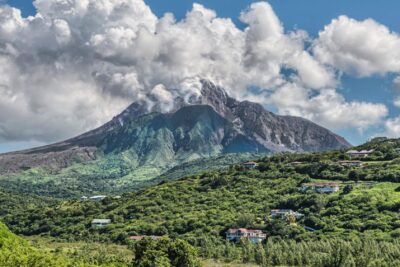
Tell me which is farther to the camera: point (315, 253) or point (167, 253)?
point (315, 253)

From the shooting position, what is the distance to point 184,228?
174 meters

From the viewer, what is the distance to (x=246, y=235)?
15588 centimetres

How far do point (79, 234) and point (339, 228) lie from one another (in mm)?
→ 91610

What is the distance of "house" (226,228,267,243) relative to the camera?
157000 millimetres

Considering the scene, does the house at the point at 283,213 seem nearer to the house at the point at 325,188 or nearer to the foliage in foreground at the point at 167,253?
the house at the point at 325,188

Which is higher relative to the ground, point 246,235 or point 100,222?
point 100,222

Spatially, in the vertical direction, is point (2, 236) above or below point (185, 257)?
above

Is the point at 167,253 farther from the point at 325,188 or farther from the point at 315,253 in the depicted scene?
the point at 325,188

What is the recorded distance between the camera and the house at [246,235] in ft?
515

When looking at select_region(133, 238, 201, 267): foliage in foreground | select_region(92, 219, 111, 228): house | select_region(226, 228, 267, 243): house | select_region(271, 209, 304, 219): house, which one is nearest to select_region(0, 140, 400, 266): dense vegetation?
select_region(133, 238, 201, 267): foliage in foreground

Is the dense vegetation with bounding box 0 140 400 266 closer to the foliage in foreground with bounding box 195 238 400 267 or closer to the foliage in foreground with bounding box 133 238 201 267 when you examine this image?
the foliage in foreground with bounding box 195 238 400 267

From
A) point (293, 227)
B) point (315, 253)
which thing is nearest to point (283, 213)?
point (293, 227)

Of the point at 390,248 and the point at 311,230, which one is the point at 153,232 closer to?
the point at 311,230

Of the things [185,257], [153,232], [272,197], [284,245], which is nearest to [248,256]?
[284,245]
